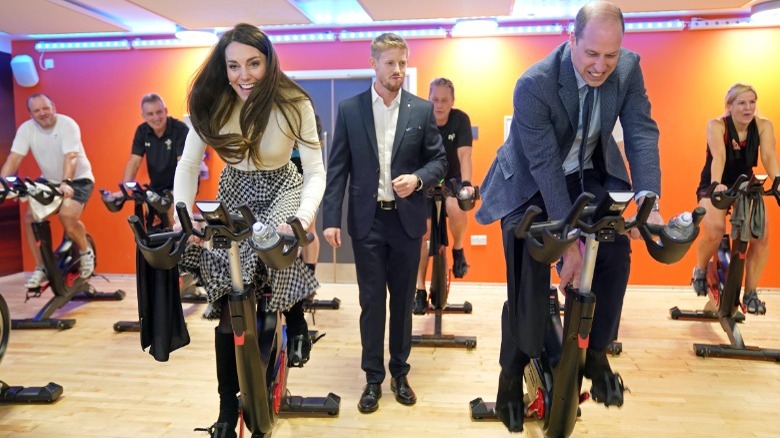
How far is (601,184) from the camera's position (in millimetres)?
2117

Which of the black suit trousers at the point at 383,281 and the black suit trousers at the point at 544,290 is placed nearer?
the black suit trousers at the point at 544,290

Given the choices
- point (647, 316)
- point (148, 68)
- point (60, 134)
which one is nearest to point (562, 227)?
point (647, 316)

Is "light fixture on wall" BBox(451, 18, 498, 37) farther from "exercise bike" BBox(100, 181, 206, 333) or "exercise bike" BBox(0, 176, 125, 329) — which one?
"exercise bike" BBox(0, 176, 125, 329)

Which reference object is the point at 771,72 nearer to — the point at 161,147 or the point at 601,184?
the point at 601,184

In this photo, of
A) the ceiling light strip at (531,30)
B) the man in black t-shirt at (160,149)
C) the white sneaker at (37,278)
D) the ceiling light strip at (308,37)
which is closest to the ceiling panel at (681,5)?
the ceiling light strip at (531,30)

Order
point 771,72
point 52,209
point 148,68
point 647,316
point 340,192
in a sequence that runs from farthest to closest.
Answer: point 148,68 < point 771,72 < point 647,316 < point 52,209 < point 340,192

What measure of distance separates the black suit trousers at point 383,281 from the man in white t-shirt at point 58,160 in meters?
3.15

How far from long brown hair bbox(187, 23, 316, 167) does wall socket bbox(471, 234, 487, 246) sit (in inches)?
159

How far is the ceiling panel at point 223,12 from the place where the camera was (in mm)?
4914

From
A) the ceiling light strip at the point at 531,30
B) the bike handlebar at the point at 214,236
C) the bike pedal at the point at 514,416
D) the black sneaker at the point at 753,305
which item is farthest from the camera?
the ceiling light strip at the point at 531,30

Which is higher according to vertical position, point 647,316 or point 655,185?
point 655,185

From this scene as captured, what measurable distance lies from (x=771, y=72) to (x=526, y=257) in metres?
5.15

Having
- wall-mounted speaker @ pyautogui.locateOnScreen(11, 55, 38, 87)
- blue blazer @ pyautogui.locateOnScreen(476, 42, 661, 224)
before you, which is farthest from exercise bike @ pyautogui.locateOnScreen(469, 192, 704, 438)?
wall-mounted speaker @ pyautogui.locateOnScreen(11, 55, 38, 87)

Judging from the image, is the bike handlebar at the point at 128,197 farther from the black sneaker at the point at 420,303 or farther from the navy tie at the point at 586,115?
the navy tie at the point at 586,115
